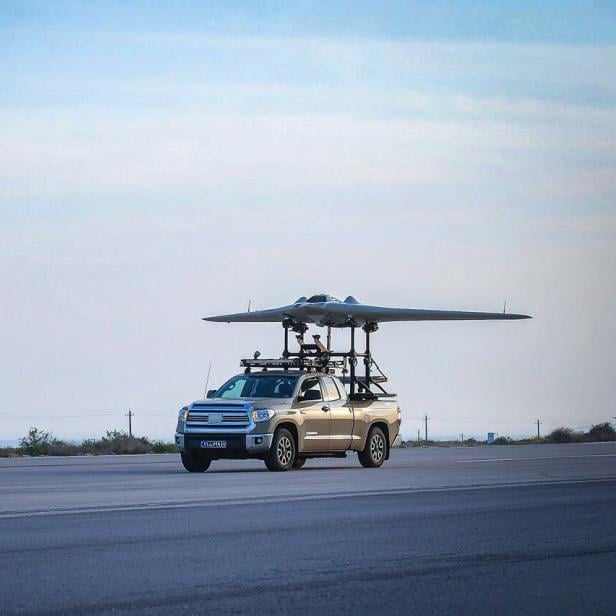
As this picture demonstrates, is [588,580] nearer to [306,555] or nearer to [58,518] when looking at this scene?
[306,555]

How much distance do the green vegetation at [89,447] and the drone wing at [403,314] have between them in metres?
12.1

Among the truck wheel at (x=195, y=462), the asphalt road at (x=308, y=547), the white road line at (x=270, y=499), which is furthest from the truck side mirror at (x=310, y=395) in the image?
the white road line at (x=270, y=499)

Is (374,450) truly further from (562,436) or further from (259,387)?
(562,436)

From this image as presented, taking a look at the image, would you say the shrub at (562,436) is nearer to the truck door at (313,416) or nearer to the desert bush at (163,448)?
the desert bush at (163,448)

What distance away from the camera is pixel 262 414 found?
26.5 meters

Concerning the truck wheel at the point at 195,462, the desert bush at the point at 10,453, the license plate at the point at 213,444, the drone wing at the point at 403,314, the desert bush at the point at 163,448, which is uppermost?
the drone wing at the point at 403,314

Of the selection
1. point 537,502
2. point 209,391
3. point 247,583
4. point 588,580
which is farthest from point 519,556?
point 209,391

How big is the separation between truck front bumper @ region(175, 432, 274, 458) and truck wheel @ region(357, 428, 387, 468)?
316cm

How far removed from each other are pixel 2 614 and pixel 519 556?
4575 millimetres

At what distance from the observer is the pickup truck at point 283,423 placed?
26.3 m

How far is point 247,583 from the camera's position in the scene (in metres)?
9.50

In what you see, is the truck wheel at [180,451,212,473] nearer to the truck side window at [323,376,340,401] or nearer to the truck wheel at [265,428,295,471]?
the truck wheel at [265,428,295,471]

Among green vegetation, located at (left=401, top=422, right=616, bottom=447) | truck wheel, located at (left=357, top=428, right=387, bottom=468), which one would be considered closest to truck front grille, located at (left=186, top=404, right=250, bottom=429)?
truck wheel, located at (left=357, top=428, right=387, bottom=468)

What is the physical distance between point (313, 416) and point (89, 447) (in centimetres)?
1746
